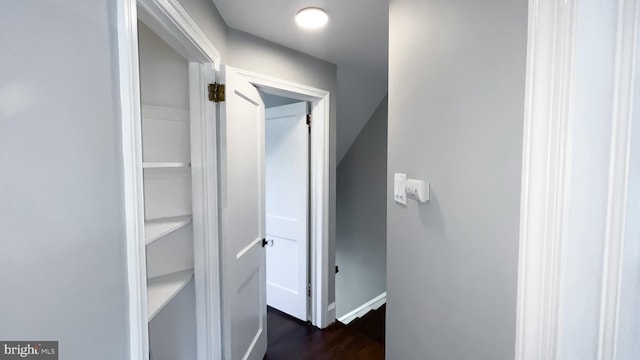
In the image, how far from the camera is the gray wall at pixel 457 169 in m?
0.66

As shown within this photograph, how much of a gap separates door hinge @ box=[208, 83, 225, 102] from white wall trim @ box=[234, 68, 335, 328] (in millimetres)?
787

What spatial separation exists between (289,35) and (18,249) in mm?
1694

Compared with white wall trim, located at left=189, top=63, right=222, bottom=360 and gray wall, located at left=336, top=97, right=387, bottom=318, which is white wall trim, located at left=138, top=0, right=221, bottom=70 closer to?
white wall trim, located at left=189, top=63, right=222, bottom=360

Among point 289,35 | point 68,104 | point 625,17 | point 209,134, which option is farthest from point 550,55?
point 289,35

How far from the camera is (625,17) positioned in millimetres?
377

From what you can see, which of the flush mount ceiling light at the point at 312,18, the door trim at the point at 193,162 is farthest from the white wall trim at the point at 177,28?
the flush mount ceiling light at the point at 312,18

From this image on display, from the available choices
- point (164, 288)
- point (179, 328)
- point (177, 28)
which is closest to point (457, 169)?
point (177, 28)

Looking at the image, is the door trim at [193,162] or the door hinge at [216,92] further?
the door hinge at [216,92]

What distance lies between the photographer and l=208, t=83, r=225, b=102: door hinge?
134 cm

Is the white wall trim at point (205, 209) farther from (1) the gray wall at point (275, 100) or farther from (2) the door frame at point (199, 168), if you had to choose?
(1) the gray wall at point (275, 100)

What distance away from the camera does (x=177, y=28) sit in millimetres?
996

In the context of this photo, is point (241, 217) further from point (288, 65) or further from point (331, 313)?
point (331, 313)

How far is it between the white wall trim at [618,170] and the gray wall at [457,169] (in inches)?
9.2

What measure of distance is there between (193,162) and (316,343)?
1.72 metres
